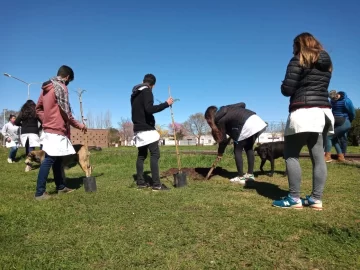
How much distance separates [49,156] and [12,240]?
226 centimetres

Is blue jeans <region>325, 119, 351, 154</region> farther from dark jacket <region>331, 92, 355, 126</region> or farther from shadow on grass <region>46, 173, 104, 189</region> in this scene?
shadow on grass <region>46, 173, 104, 189</region>

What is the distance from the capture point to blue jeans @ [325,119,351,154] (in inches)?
334

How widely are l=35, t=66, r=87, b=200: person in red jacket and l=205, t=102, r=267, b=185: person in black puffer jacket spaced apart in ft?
9.18

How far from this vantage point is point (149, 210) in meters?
3.81

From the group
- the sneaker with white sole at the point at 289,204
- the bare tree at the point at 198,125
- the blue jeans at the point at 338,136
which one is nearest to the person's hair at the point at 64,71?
the sneaker with white sole at the point at 289,204

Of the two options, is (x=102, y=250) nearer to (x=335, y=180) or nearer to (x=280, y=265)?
(x=280, y=265)

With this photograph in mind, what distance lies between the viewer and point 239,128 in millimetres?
5949

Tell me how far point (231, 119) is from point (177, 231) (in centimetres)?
349

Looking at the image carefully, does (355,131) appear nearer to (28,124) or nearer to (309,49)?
(28,124)

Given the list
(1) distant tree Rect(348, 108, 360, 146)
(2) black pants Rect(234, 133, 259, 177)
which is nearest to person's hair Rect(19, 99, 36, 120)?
(2) black pants Rect(234, 133, 259, 177)

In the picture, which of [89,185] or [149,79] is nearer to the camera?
[89,185]

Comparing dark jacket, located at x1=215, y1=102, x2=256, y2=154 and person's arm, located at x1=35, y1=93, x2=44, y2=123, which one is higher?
person's arm, located at x1=35, y1=93, x2=44, y2=123

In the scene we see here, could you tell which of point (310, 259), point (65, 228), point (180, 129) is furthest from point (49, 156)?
point (180, 129)

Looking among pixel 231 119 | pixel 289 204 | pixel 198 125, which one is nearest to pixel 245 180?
pixel 231 119
